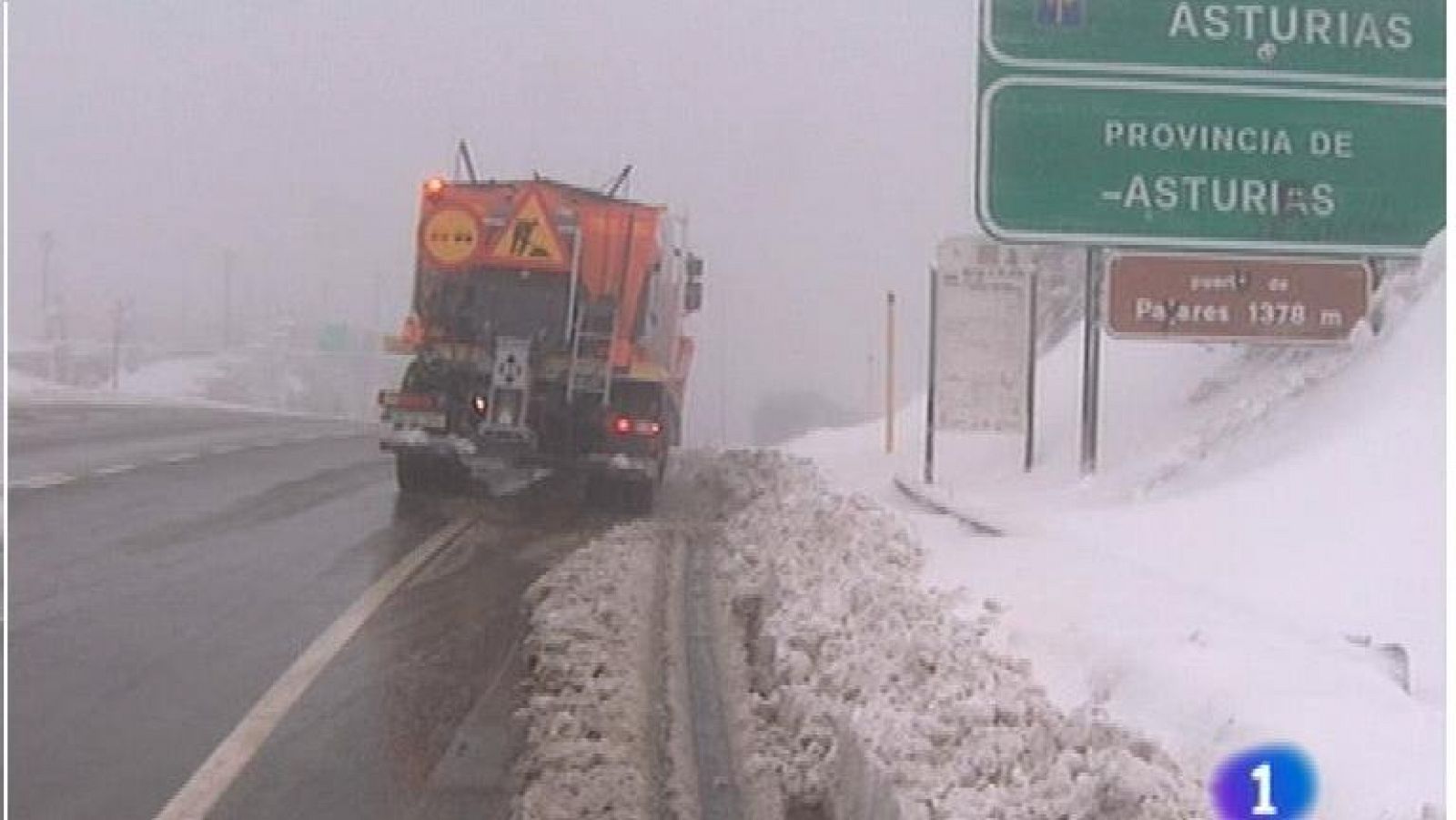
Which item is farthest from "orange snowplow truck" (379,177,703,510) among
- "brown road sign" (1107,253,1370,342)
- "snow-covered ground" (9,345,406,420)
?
"snow-covered ground" (9,345,406,420)

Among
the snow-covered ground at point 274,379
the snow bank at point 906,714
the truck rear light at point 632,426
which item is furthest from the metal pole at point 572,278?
the snow-covered ground at point 274,379

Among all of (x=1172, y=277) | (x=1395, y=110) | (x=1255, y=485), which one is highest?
(x=1395, y=110)

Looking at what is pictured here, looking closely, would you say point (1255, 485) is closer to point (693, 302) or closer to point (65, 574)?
point (65, 574)

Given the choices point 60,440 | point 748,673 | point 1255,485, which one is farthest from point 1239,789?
point 60,440

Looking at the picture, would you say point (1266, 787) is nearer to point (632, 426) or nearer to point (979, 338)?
point (979, 338)

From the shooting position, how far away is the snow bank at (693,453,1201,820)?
4.52m

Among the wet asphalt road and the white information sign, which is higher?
the white information sign

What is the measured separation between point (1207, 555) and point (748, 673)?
2.88 m

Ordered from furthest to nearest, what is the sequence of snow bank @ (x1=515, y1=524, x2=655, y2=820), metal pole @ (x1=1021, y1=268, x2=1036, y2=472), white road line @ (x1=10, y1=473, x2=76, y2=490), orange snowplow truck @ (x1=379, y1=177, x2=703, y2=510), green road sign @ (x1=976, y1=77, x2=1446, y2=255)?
orange snowplow truck @ (x1=379, y1=177, x2=703, y2=510) < metal pole @ (x1=1021, y1=268, x2=1036, y2=472) < white road line @ (x1=10, y1=473, x2=76, y2=490) < green road sign @ (x1=976, y1=77, x2=1446, y2=255) < snow bank @ (x1=515, y1=524, x2=655, y2=820)

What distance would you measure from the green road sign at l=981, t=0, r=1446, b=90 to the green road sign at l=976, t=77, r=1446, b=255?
12cm

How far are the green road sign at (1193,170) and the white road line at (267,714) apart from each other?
14.2 feet

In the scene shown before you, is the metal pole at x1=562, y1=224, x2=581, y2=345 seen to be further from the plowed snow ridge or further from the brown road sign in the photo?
the brown road sign

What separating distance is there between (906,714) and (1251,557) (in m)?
3.88

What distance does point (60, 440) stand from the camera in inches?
845
